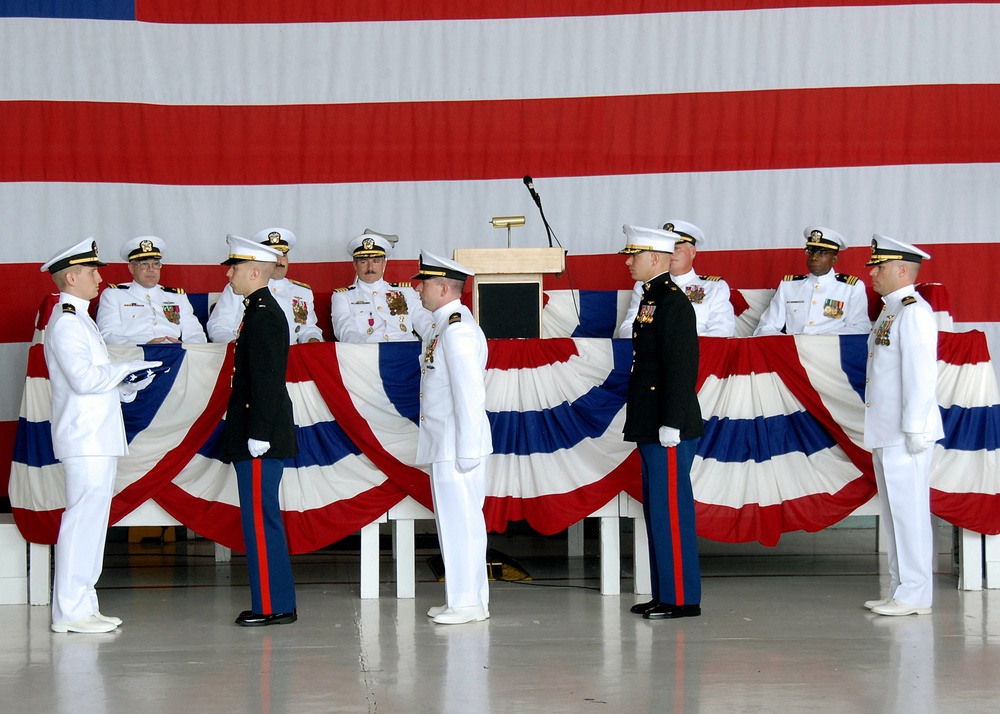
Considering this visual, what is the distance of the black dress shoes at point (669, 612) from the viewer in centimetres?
395

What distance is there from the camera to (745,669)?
3271mm

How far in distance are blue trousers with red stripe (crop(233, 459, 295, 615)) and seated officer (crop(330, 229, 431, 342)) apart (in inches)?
60.8

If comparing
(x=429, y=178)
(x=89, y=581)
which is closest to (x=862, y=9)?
(x=429, y=178)

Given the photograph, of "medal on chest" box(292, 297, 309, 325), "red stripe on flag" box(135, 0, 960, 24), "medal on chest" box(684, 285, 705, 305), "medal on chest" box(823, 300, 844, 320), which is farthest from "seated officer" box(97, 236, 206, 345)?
"medal on chest" box(823, 300, 844, 320)

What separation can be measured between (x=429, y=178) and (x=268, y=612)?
2.54m

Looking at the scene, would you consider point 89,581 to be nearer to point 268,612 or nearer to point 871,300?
point 268,612

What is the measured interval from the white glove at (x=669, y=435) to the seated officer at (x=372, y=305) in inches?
69.3

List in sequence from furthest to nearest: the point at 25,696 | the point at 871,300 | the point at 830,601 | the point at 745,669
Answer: the point at 871,300 < the point at 830,601 < the point at 745,669 < the point at 25,696

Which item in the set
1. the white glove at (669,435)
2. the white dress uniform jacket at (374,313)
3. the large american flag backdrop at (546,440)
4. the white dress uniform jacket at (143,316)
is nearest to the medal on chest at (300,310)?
the white dress uniform jacket at (374,313)

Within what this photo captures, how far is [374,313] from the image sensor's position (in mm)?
5555

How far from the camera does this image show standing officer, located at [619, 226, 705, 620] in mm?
3918

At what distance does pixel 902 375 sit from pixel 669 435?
82 cm

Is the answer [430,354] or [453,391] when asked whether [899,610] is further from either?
[430,354]

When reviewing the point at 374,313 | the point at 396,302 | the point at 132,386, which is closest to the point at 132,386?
the point at 132,386
